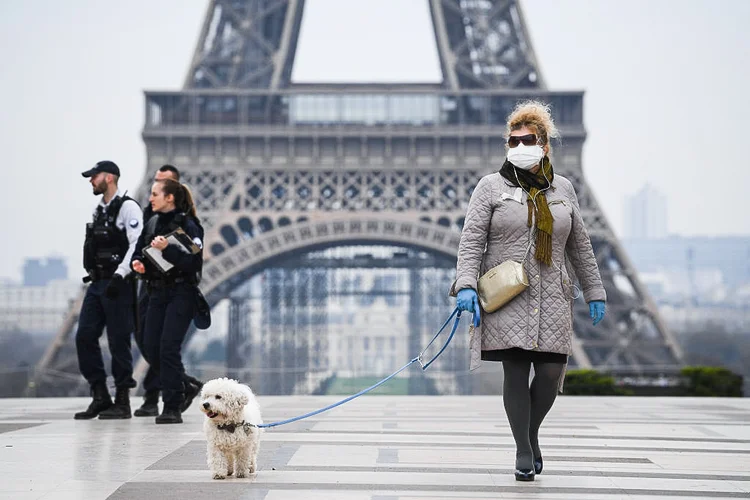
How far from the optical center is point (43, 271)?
89.6 metres


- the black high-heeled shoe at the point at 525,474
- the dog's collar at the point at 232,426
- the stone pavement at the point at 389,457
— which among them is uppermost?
the dog's collar at the point at 232,426

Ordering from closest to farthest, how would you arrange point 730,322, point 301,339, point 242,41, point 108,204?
point 108,204
point 242,41
point 301,339
point 730,322

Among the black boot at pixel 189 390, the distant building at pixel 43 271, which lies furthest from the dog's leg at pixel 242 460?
the distant building at pixel 43 271

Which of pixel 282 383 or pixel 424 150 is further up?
pixel 424 150

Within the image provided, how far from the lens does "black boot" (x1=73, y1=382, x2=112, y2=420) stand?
35.2 feet

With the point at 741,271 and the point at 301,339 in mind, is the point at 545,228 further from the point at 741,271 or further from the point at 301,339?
the point at 741,271

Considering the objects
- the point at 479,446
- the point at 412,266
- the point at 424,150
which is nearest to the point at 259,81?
the point at 424,150

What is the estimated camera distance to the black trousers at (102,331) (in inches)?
421

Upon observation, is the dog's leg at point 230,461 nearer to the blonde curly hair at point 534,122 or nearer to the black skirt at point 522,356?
the black skirt at point 522,356

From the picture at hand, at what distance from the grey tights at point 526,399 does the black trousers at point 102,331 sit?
16.1ft

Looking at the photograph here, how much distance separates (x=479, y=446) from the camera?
8.23 m

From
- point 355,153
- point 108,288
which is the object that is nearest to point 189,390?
point 108,288

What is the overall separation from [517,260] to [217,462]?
1971mm

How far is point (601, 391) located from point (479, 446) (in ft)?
48.2
